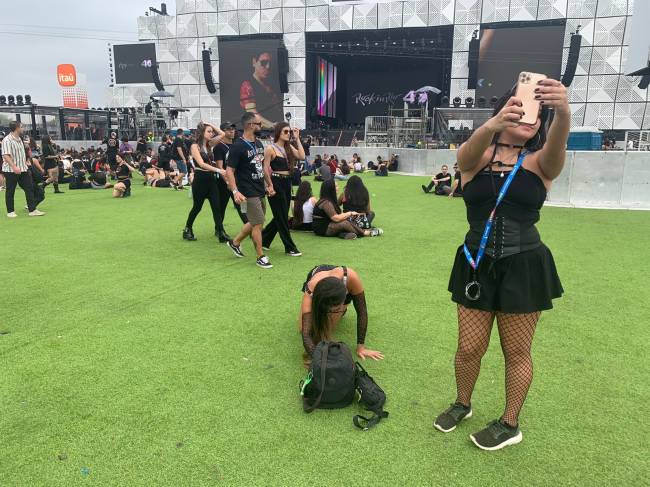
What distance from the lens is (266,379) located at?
10.7 feet

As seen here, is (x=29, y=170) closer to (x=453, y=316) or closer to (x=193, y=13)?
(x=453, y=316)

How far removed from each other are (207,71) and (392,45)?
43.3ft

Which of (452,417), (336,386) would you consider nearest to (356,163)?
(336,386)

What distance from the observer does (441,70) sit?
33.7 m

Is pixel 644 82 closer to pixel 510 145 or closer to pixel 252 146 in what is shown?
pixel 252 146

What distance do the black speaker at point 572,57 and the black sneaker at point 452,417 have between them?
98.7 ft

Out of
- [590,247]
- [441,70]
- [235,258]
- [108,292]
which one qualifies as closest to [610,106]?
[441,70]

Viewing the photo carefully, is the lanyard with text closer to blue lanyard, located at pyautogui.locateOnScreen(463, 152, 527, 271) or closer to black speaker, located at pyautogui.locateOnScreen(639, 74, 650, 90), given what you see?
blue lanyard, located at pyautogui.locateOnScreen(463, 152, 527, 271)

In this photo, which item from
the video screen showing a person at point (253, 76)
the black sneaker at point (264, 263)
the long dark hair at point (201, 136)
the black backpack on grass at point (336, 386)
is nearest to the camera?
the black backpack on grass at point (336, 386)

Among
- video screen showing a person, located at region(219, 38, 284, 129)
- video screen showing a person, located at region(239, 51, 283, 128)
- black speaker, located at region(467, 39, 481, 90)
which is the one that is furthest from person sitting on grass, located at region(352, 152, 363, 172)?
video screen showing a person, located at region(239, 51, 283, 128)

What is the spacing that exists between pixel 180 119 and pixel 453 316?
1394 inches

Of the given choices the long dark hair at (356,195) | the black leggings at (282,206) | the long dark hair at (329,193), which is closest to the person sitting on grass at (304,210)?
the long dark hair at (329,193)

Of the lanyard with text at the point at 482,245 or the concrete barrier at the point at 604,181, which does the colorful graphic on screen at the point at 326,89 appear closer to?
the concrete barrier at the point at 604,181

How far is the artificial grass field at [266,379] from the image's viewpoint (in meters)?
2.42
